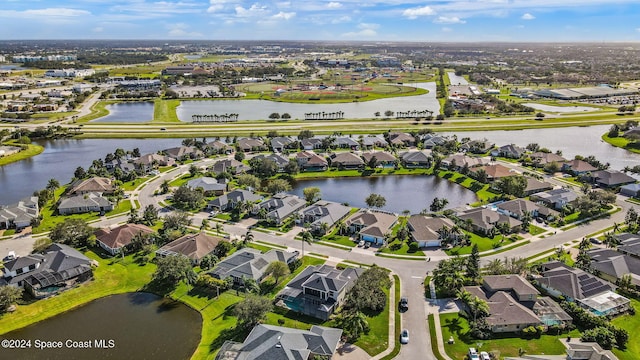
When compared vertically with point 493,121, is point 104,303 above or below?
below

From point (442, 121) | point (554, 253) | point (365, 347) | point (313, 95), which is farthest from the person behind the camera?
point (313, 95)

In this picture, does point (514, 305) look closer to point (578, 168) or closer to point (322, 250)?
point (322, 250)

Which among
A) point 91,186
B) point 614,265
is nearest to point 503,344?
point 614,265

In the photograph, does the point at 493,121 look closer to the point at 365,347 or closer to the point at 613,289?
the point at 613,289

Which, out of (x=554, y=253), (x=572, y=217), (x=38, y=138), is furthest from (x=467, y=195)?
(x=38, y=138)

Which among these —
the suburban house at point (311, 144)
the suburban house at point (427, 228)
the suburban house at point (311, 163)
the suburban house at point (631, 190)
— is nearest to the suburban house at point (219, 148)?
the suburban house at point (311, 144)

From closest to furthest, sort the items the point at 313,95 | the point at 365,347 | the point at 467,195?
the point at 365,347, the point at 467,195, the point at 313,95

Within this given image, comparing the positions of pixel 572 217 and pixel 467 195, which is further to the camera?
pixel 467 195
